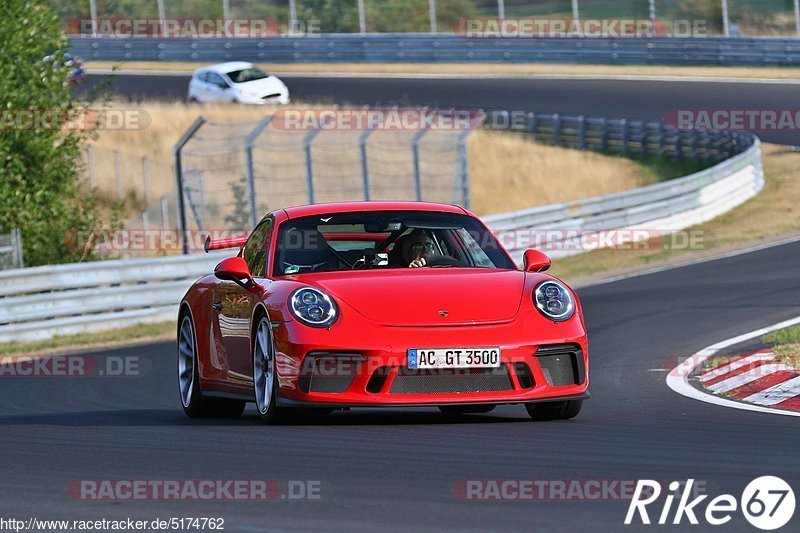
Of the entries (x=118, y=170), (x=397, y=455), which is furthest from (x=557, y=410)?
(x=118, y=170)

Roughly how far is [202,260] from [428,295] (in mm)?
12838

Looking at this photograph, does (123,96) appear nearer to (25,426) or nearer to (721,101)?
(721,101)

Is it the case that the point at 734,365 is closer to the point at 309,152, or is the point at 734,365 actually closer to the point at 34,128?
the point at 309,152

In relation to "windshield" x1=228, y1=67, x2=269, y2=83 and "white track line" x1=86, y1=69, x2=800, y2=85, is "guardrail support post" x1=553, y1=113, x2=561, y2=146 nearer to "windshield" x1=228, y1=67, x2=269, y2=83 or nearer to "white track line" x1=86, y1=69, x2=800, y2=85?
"white track line" x1=86, y1=69, x2=800, y2=85

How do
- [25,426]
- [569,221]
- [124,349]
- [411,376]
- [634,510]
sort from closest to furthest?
[634,510] → [411,376] → [25,426] → [124,349] → [569,221]

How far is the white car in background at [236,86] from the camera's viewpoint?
43125mm

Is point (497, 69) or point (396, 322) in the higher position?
point (396, 322)

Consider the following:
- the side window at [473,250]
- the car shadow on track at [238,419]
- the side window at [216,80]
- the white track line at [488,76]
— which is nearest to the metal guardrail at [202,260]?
the white track line at [488,76]

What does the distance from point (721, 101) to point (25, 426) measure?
30165 mm

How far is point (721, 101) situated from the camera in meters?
37.4

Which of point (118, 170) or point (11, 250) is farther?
point (118, 170)

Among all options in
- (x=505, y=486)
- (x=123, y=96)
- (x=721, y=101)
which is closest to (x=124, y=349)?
(x=505, y=486)

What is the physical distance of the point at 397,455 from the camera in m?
7.08

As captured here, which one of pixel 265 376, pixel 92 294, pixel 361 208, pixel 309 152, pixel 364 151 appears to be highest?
pixel 361 208
